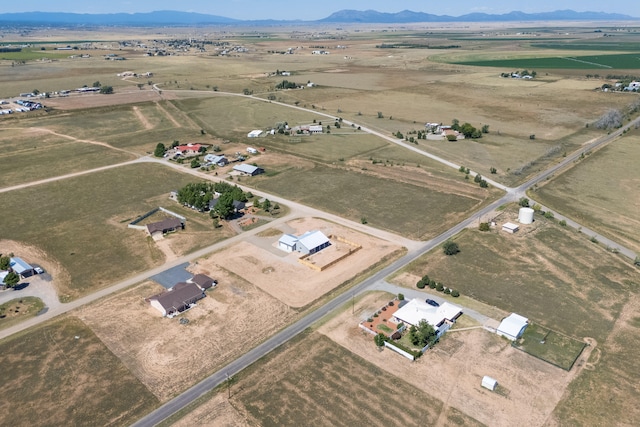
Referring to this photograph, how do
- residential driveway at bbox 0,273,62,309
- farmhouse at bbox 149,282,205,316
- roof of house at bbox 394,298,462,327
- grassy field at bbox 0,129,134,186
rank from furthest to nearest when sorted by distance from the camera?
1. grassy field at bbox 0,129,134,186
2. residential driveway at bbox 0,273,62,309
3. farmhouse at bbox 149,282,205,316
4. roof of house at bbox 394,298,462,327

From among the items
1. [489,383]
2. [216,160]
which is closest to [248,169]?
[216,160]

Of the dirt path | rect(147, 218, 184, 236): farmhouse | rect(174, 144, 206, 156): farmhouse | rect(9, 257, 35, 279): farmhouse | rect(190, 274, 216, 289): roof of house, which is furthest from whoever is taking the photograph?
the dirt path

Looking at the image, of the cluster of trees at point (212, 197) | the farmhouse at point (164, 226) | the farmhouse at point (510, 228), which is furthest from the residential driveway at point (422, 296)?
the farmhouse at point (164, 226)

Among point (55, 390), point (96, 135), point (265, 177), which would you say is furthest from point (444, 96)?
point (55, 390)

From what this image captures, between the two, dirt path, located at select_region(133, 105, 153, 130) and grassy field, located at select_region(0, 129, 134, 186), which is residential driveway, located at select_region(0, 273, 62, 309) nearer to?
grassy field, located at select_region(0, 129, 134, 186)

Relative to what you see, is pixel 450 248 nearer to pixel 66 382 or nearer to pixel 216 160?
pixel 66 382

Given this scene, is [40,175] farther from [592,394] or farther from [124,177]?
[592,394]

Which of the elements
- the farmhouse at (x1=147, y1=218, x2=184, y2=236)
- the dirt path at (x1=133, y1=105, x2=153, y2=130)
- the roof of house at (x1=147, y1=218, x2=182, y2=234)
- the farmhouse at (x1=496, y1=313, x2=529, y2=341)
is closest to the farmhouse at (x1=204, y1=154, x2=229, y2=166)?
the farmhouse at (x1=147, y1=218, x2=184, y2=236)
